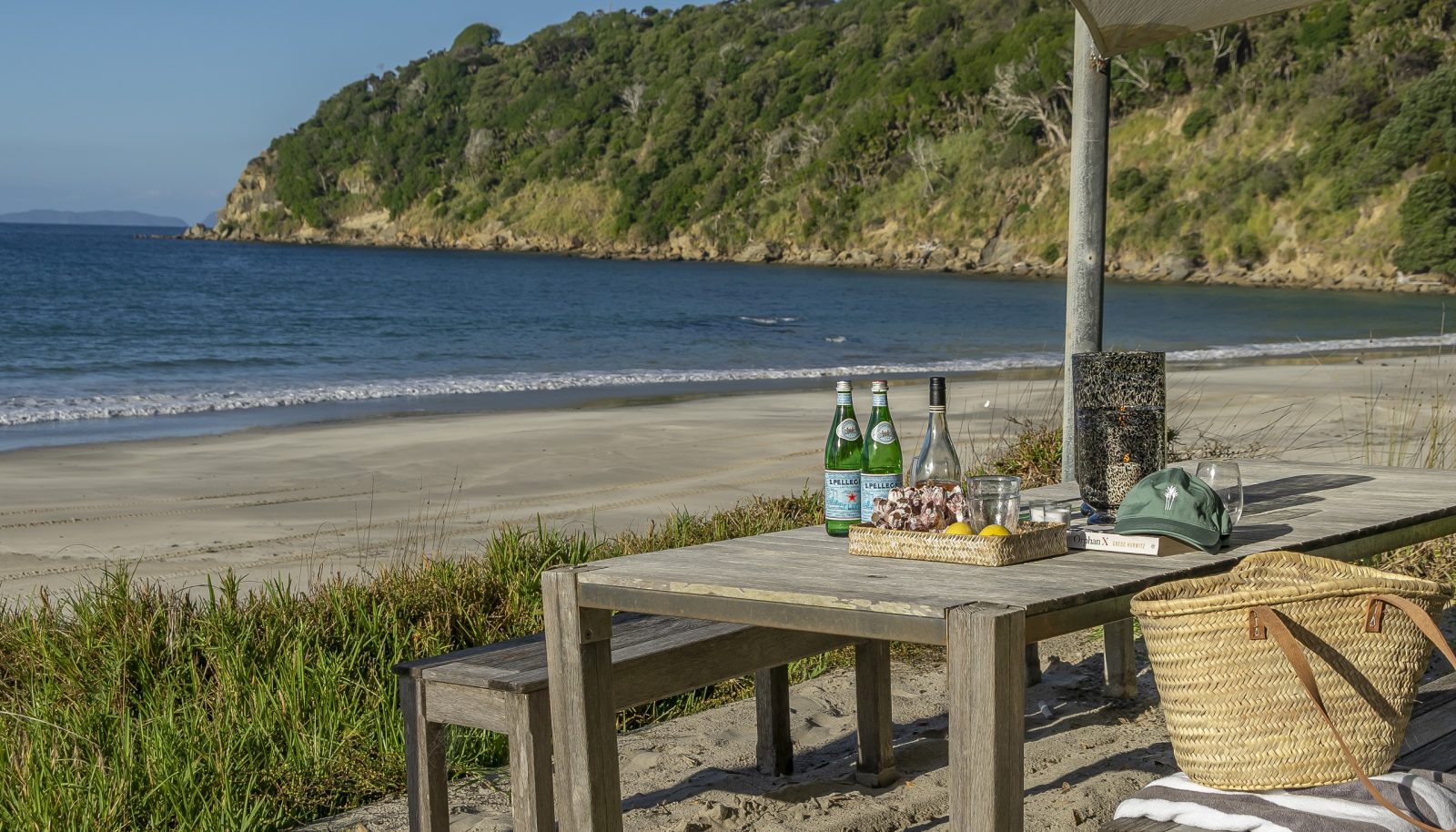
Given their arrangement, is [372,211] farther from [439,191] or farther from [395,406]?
[395,406]

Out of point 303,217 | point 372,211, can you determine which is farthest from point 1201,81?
point 303,217

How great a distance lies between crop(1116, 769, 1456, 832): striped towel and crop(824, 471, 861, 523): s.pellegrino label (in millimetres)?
788

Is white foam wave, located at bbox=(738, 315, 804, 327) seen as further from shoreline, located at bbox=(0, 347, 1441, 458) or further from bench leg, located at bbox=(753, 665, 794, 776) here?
bench leg, located at bbox=(753, 665, 794, 776)

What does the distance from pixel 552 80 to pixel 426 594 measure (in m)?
114

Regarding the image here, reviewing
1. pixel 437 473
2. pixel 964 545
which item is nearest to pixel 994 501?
pixel 964 545

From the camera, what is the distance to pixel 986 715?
78.9 inches

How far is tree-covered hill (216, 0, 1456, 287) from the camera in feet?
175

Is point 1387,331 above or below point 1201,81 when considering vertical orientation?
below

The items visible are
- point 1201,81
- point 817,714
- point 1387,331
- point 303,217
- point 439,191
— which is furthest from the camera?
point 303,217

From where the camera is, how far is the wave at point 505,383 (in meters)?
16.6

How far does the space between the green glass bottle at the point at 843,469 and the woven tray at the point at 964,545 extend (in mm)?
176

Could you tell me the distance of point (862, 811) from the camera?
356 cm

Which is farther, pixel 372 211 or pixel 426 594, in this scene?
pixel 372 211

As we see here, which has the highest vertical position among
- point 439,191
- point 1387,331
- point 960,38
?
point 960,38
